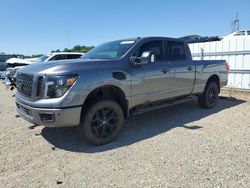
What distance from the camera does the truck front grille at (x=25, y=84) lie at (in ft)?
15.0

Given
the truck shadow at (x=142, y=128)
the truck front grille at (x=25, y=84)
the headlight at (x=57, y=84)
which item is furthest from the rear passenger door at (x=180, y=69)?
the truck front grille at (x=25, y=84)

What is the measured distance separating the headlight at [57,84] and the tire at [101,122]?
60cm

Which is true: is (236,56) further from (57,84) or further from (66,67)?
(57,84)

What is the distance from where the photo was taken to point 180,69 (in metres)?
6.40

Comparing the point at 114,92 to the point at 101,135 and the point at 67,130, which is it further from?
the point at 67,130

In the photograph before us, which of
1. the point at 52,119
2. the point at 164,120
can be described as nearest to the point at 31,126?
the point at 52,119

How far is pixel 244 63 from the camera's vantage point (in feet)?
34.1

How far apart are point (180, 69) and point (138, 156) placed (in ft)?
9.59

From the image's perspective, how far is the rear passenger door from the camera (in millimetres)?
6289

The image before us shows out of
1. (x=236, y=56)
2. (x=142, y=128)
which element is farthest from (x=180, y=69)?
(x=236, y=56)

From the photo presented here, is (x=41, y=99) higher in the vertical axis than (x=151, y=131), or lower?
higher

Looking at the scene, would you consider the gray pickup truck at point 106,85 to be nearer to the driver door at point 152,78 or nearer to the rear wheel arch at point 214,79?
the driver door at point 152,78

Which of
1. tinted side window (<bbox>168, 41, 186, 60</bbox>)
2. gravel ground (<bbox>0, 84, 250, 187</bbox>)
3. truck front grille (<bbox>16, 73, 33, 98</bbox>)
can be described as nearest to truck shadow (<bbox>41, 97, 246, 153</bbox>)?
gravel ground (<bbox>0, 84, 250, 187</bbox>)

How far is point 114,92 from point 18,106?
6.15 ft
